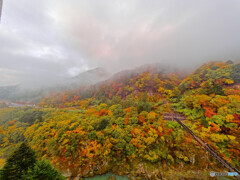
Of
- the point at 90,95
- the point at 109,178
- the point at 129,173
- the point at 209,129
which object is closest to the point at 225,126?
the point at 209,129

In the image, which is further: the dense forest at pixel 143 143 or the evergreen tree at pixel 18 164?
the dense forest at pixel 143 143

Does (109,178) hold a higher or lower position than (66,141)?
lower

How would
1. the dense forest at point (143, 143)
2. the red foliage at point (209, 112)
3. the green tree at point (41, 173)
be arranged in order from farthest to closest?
the red foliage at point (209, 112) → the dense forest at point (143, 143) → the green tree at point (41, 173)

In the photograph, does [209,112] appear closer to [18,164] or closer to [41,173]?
[41,173]

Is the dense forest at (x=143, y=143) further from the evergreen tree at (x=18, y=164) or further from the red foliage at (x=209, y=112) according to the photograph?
the evergreen tree at (x=18, y=164)

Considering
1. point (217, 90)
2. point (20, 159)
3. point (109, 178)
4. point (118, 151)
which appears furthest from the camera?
point (217, 90)

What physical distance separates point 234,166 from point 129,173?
14604 millimetres

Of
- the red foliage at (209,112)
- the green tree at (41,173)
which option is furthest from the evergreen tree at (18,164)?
the red foliage at (209,112)

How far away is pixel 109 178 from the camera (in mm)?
12227

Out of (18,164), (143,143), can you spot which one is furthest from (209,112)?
(18,164)

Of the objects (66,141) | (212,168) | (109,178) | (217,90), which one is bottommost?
(109,178)

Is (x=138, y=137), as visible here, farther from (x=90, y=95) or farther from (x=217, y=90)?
(x=90, y=95)

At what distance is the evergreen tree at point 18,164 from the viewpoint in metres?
5.84

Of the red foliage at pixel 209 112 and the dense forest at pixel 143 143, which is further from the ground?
the red foliage at pixel 209 112
